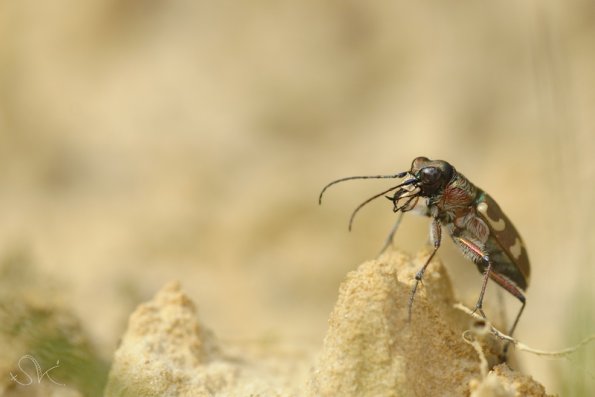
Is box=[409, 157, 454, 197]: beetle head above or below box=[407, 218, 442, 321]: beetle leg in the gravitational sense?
above

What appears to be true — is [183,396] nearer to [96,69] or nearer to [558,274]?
[558,274]

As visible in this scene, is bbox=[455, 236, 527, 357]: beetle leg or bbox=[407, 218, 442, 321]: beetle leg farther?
bbox=[455, 236, 527, 357]: beetle leg

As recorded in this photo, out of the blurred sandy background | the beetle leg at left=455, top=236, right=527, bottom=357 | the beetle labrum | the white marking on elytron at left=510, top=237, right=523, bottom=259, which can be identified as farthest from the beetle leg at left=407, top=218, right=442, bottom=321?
the blurred sandy background

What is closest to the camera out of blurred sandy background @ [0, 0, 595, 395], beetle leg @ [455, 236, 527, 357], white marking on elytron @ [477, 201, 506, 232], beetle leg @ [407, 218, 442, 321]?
beetle leg @ [407, 218, 442, 321]

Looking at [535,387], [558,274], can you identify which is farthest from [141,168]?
[535,387]

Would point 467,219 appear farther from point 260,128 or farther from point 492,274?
point 260,128

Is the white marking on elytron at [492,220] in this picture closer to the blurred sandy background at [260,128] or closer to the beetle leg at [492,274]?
the beetle leg at [492,274]

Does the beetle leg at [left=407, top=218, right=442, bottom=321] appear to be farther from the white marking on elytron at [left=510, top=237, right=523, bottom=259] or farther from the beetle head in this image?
the white marking on elytron at [left=510, top=237, right=523, bottom=259]

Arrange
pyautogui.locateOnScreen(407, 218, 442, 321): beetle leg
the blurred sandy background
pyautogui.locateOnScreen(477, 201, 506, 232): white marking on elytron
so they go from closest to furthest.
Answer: pyautogui.locateOnScreen(407, 218, 442, 321): beetle leg, pyautogui.locateOnScreen(477, 201, 506, 232): white marking on elytron, the blurred sandy background
